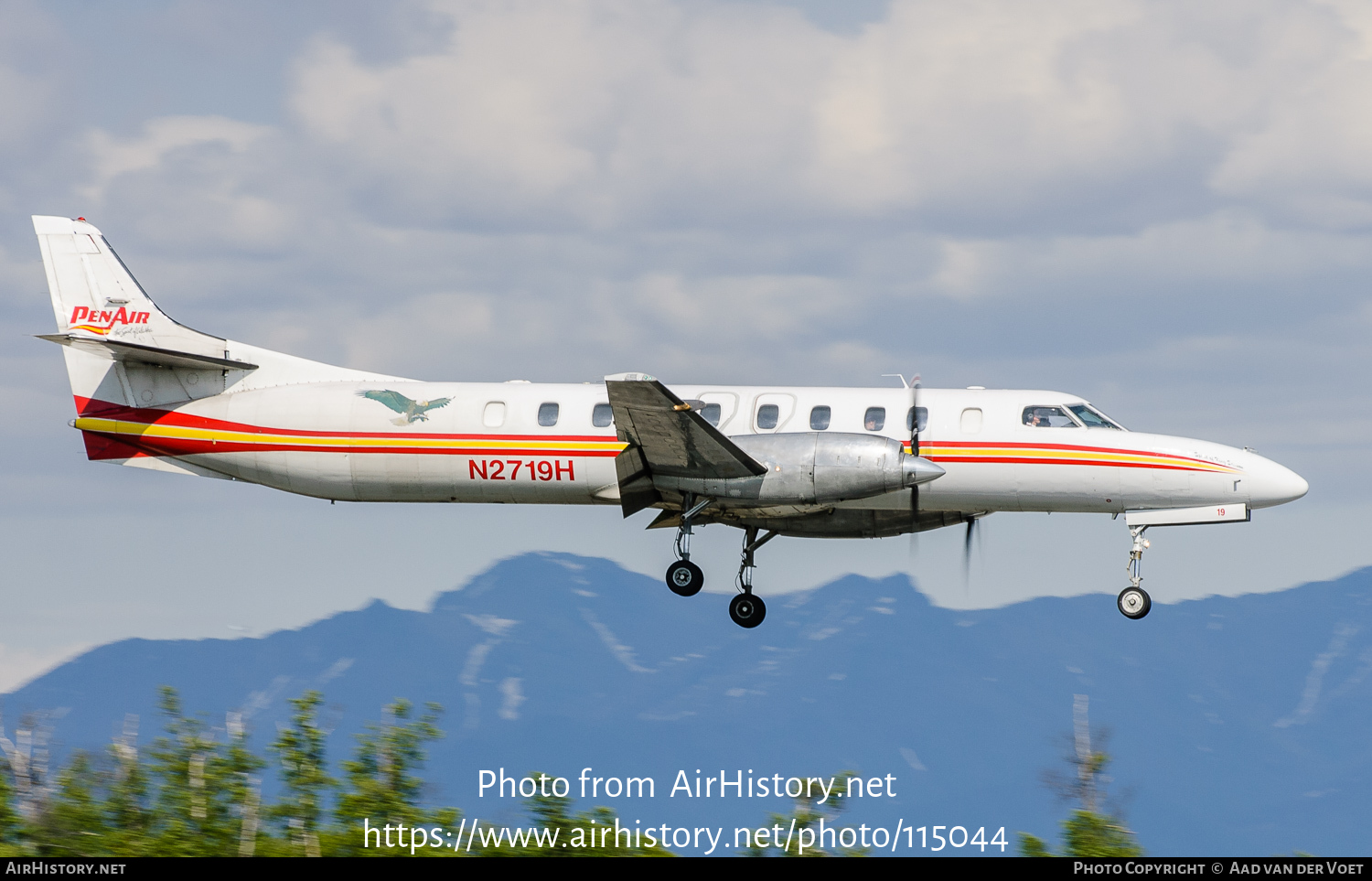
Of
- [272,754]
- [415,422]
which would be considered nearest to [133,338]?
[415,422]

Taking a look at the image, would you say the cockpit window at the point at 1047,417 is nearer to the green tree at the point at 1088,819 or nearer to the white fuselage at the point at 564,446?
the white fuselage at the point at 564,446

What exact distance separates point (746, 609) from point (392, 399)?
871 cm

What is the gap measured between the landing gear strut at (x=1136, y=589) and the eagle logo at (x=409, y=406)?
14.3 meters

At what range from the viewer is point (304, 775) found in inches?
1109

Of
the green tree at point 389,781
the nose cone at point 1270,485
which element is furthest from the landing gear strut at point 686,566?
the nose cone at point 1270,485

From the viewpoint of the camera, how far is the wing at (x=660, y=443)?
28.0 meters

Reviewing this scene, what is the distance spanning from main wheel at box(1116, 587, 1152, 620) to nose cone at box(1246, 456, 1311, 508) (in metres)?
2.75

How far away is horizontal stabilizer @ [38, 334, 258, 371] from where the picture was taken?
31734 millimetres

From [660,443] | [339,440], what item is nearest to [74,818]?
[339,440]

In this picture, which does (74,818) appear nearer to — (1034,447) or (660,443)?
(660,443)

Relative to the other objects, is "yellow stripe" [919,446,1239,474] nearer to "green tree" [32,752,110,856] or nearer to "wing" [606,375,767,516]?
"wing" [606,375,767,516]

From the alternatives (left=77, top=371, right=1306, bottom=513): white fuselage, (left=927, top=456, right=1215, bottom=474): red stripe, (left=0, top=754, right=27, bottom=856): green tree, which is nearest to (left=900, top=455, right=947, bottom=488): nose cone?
(left=77, top=371, right=1306, bottom=513): white fuselage
